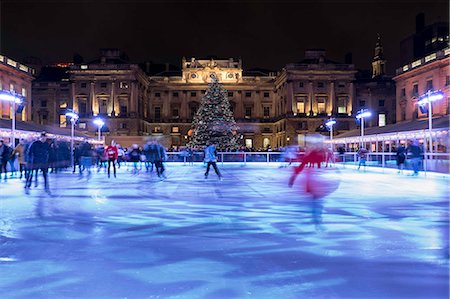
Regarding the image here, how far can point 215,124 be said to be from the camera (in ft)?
131

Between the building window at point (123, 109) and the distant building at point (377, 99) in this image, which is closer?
the building window at point (123, 109)

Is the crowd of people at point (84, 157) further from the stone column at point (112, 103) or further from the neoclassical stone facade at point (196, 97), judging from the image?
the stone column at point (112, 103)

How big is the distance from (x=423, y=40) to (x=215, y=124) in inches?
2101

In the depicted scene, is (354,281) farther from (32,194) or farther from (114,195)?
(32,194)

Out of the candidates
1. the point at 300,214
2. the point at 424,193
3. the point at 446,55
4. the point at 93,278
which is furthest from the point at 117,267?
the point at 446,55

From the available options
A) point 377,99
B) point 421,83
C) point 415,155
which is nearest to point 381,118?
point 377,99

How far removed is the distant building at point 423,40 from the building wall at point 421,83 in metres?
21.8

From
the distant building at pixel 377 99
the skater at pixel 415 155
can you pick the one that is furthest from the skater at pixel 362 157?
the distant building at pixel 377 99

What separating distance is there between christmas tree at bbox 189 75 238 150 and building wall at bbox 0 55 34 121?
1784 centimetres

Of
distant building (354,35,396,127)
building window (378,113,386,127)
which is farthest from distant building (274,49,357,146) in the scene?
building window (378,113,386,127)

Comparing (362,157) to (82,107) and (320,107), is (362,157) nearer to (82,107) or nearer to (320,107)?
(320,107)

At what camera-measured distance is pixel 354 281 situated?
12.9 ft

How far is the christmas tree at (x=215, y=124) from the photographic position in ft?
129

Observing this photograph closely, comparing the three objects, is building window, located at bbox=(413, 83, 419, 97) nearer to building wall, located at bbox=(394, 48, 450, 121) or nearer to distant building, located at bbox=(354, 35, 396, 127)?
building wall, located at bbox=(394, 48, 450, 121)
